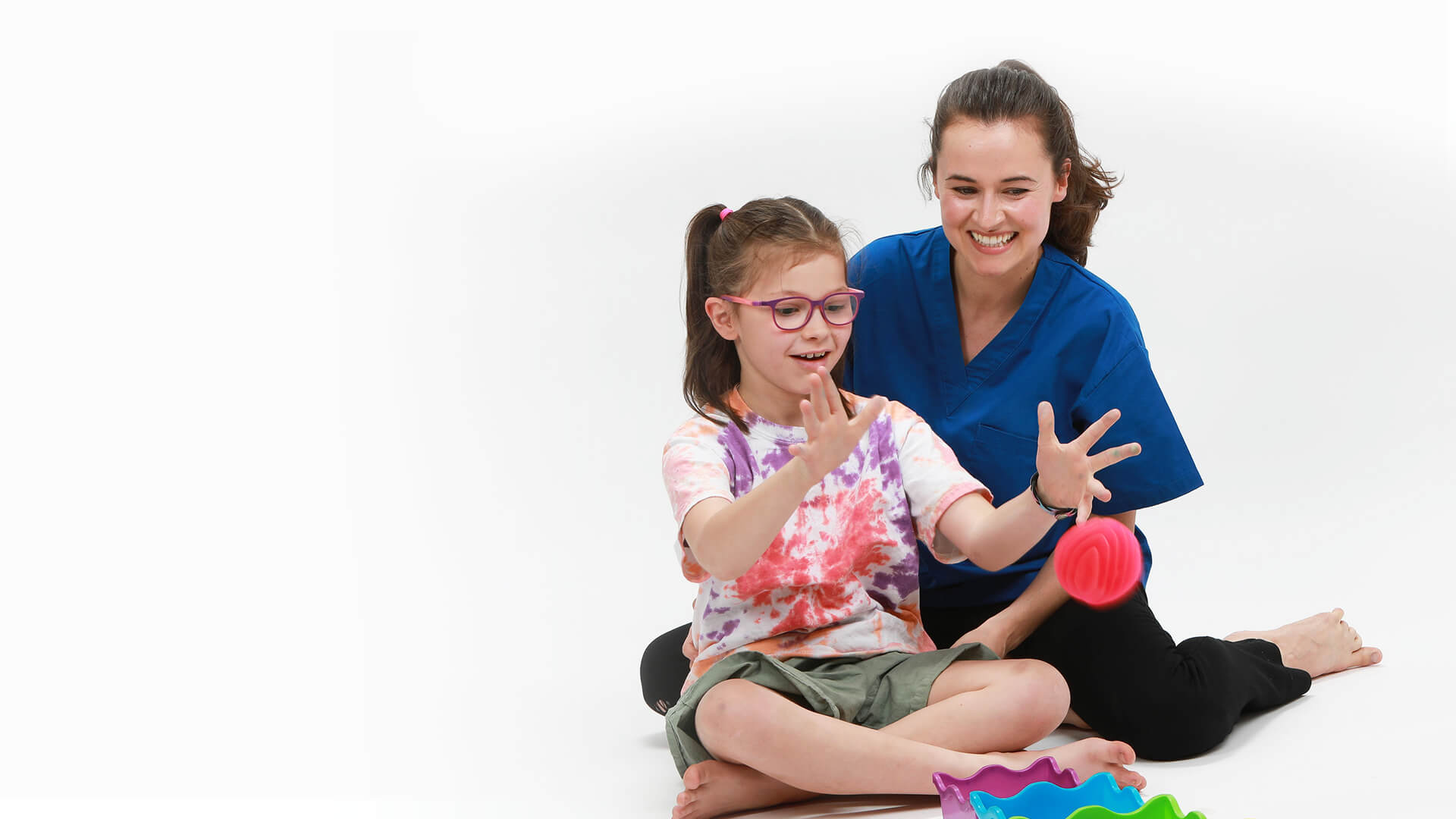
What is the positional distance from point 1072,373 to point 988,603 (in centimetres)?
38

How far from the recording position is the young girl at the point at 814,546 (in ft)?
6.06

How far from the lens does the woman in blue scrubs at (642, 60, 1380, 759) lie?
2195 mm

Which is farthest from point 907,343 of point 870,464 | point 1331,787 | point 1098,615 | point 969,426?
point 1331,787

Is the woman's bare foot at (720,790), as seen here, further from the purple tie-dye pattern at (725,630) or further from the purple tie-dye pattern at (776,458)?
the purple tie-dye pattern at (776,458)

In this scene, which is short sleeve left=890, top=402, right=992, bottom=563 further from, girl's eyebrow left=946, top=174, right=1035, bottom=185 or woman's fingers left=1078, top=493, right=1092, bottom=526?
girl's eyebrow left=946, top=174, right=1035, bottom=185

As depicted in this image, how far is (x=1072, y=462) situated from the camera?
5.94 feet

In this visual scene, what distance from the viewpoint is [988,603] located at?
2.37 meters

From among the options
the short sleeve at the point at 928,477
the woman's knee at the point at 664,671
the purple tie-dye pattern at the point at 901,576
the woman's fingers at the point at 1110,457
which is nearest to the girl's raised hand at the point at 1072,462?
the woman's fingers at the point at 1110,457

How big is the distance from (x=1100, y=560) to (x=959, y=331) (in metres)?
0.56

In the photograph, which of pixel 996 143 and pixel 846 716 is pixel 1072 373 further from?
pixel 846 716

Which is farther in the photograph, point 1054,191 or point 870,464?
point 1054,191

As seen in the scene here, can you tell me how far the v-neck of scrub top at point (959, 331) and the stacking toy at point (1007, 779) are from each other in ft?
2.18

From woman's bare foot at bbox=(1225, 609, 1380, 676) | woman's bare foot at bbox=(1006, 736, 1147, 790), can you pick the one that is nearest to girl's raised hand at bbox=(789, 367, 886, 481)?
woman's bare foot at bbox=(1006, 736, 1147, 790)

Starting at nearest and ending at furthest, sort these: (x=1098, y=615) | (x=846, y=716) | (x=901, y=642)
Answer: (x=846, y=716) → (x=901, y=642) → (x=1098, y=615)
